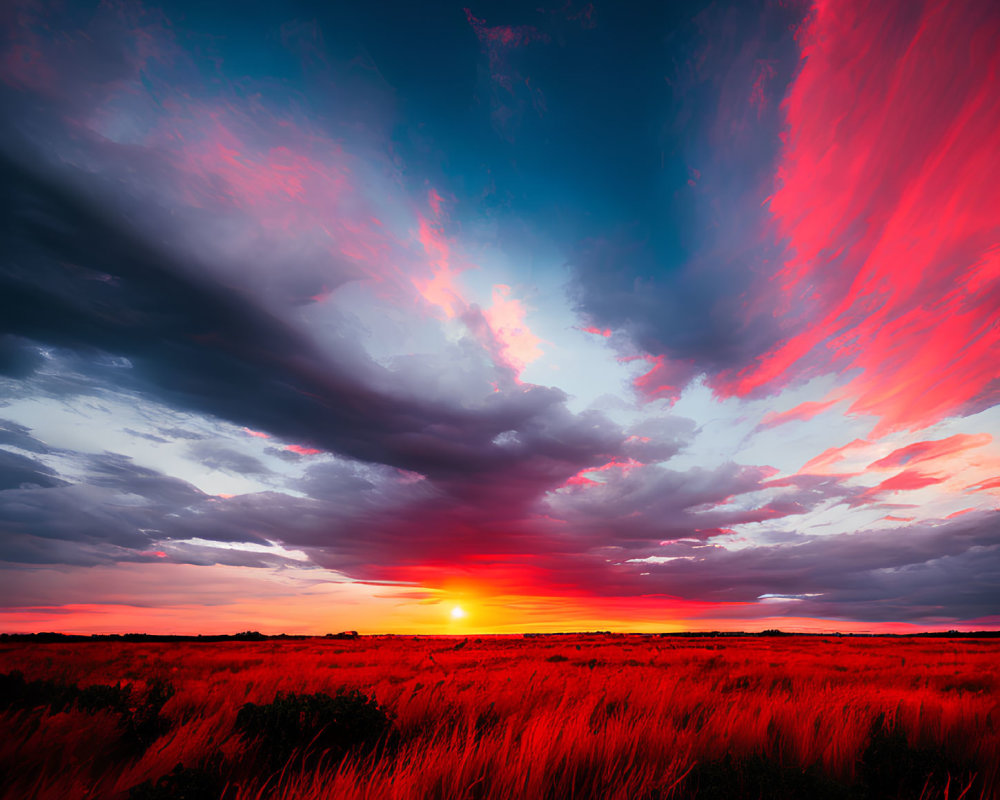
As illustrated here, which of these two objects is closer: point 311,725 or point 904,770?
point 904,770

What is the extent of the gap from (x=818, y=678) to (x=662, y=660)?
31.3 ft

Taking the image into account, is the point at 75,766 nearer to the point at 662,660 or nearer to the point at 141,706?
the point at 141,706

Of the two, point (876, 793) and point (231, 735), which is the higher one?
point (231, 735)

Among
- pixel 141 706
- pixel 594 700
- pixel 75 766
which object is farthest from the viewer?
pixel 594 700

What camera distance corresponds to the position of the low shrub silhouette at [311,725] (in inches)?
164

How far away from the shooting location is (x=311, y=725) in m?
4.36

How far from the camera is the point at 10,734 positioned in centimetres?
338

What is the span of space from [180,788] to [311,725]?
1.75 metres

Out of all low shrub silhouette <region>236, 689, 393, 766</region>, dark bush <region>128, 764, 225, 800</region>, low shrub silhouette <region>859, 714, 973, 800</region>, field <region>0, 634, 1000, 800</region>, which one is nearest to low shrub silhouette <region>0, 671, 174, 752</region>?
field <region>0, 634, 1000, 800</region>

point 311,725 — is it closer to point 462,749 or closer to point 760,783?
point 462,749

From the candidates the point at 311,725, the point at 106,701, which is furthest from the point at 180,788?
the point at 106,701

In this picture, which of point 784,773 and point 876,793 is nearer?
point 784,773

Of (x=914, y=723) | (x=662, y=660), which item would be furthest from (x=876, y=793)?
(x=662, y=660)

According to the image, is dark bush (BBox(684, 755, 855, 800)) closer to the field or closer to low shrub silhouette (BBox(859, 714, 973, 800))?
the field
